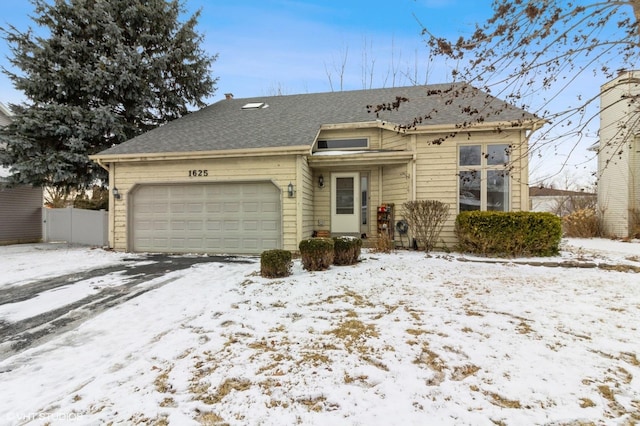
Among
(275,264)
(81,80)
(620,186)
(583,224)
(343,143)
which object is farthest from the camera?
(583,224)

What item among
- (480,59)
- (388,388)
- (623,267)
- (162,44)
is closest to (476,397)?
(388,388)

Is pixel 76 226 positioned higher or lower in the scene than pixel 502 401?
higher

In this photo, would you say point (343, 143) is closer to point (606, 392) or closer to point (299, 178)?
point (299, 178)

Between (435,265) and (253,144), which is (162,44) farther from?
(435,265)

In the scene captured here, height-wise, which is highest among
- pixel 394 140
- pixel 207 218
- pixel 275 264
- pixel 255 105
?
pixel 255 105

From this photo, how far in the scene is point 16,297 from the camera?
4863mm

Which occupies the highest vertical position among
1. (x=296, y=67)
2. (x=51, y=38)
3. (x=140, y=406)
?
(x=296, y=67)

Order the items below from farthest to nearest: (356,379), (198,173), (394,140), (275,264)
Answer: (394,140) < (198,173) < (275,264) < (356,379)

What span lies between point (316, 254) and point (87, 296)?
3.94m

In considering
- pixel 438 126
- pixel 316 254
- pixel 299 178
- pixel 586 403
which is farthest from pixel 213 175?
pixel 586 403

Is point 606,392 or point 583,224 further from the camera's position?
point 583,224

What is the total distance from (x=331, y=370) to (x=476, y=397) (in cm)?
111

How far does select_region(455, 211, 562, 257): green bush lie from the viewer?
731 centimetres

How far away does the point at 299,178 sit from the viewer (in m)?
8.38
